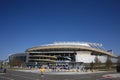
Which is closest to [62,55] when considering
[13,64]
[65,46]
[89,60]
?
[65,46]

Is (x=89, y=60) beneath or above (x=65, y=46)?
beneath

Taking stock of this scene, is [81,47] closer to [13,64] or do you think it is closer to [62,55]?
[62,55]

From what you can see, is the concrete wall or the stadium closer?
the stadium

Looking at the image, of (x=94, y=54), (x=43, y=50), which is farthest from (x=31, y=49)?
(x=94, y=54)

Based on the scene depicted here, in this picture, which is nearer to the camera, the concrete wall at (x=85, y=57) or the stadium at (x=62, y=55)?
the stadium at (x=62, y=55)

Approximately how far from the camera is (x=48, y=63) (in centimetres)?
14138

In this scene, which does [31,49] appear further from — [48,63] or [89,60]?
[89,60]

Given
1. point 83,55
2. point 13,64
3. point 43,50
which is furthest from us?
point 43,50

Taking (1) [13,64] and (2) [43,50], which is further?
(2) [43,50]

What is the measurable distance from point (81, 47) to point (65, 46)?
10550 mm

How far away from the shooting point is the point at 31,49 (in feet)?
521

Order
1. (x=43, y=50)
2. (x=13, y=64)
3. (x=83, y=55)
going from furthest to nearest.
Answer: (x=43, y=50) → (x=83, y=55) → (x=13, y=64)

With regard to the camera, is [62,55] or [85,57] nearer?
[85,57]

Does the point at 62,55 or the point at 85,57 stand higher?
the point at 62,55
